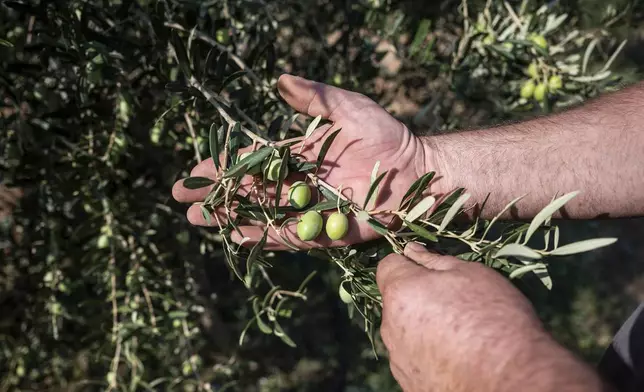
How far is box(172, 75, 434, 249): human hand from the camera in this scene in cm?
149

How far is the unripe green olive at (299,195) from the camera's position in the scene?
4.15 ft

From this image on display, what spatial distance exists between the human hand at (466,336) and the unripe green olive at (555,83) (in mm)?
1195

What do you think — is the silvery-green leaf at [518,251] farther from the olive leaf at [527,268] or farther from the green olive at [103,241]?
the green olive at [103,241]

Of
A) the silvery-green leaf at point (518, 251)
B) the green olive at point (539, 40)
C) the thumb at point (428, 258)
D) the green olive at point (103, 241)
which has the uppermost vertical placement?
the green olive at point (539, 40)

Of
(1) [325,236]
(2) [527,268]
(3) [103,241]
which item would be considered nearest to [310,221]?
(1) [325,236]

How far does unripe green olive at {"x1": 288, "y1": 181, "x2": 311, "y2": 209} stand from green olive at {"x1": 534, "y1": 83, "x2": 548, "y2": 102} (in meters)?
1.18

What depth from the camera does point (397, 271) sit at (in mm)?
1125

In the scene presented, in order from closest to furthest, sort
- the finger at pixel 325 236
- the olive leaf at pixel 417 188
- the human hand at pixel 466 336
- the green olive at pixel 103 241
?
the human hand at pixel 466 336
the olive leaf at pixel 417 188
the finger at pixel 325 236
the green olive at pixel 103 241

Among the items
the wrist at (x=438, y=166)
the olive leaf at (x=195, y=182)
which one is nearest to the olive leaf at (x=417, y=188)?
the wrist at (x=438, y=166)

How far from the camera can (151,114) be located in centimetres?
183

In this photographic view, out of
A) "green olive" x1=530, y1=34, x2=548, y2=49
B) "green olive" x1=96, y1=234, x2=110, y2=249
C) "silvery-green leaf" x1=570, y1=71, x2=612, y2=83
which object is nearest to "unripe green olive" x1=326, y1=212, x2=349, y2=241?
"green olive" x1=96, y1=234, x2=110, y2=249

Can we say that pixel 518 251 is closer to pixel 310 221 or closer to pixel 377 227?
pixel 377 227

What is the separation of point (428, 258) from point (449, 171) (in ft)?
1.65

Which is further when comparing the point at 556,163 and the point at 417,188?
the point at 556,163
